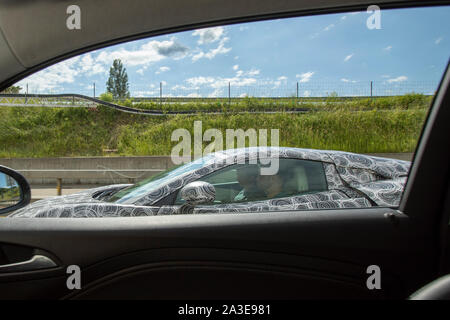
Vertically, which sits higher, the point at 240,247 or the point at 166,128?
the point at 166,128

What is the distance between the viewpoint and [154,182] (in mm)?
2119

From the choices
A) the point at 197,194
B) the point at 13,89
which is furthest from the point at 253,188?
the point at 13,89

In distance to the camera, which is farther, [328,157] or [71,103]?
[71,103]

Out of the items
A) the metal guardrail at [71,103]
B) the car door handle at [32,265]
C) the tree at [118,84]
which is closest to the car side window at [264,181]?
the metal guardrail at [71,103]

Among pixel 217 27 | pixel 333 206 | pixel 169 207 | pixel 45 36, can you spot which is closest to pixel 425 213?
pixel 333 206

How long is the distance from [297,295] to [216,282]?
376mm

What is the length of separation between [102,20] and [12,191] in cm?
110

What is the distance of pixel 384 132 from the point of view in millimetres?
1966

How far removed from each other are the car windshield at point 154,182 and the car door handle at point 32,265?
50 cm

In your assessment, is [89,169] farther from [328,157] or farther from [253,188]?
[328,157]

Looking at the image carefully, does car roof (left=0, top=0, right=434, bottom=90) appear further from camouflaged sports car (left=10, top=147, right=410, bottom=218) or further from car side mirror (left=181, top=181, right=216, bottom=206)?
car side mirror (left=181, top=181, right=216, bottom=206)

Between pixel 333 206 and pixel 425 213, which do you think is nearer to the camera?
pixel 425 213

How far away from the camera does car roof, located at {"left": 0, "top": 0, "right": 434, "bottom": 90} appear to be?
157 centimetres
